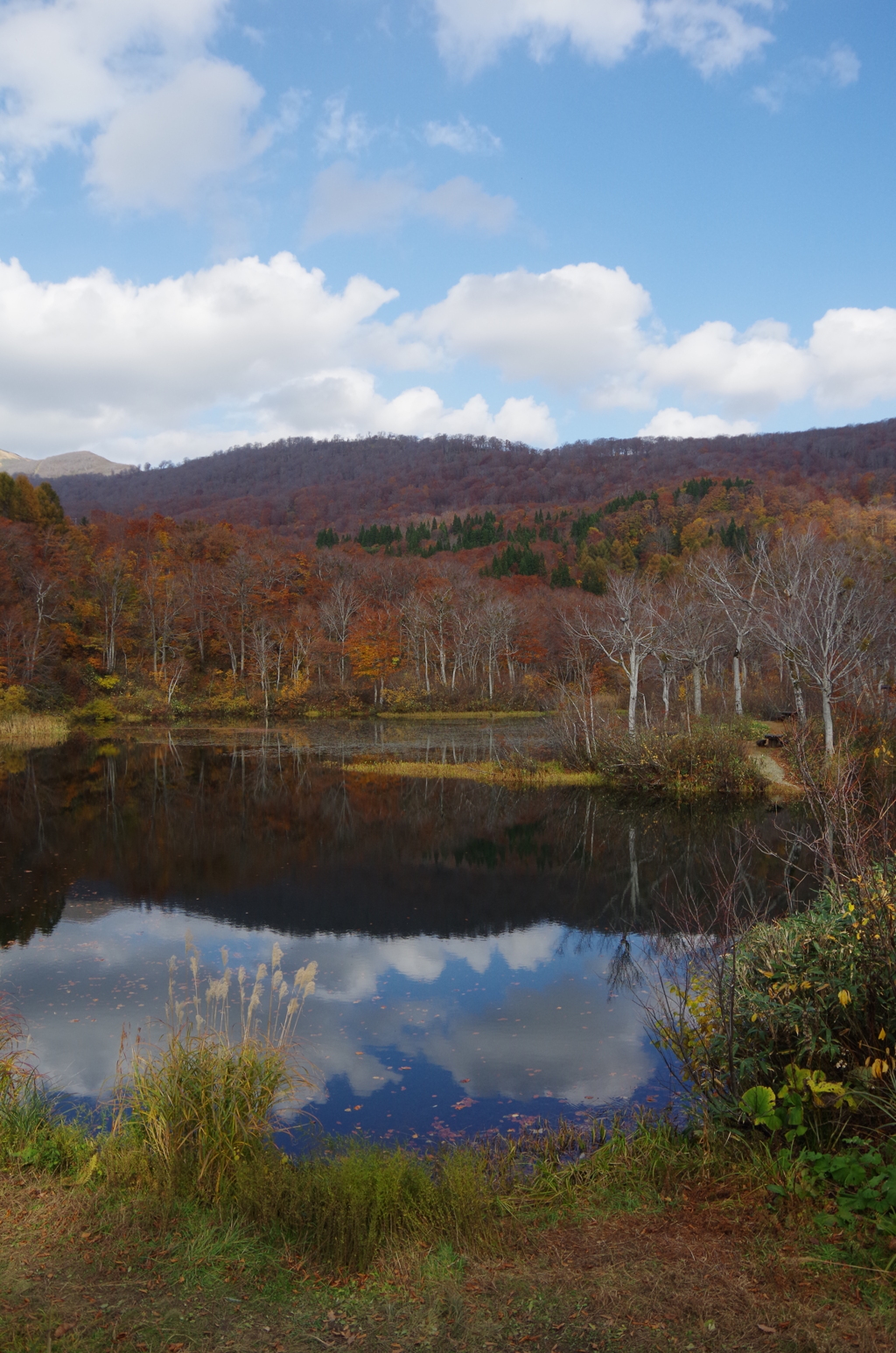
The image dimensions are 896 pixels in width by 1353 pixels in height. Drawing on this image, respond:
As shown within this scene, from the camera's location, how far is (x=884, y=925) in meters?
5.23

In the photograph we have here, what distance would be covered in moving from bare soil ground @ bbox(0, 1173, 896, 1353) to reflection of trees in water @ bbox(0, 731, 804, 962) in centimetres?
654

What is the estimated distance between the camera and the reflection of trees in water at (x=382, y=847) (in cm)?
1408

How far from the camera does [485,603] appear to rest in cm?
6412

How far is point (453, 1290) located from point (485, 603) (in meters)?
60.8

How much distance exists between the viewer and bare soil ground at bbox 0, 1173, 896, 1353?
11.6 ft

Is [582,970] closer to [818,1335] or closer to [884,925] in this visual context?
[884,925]

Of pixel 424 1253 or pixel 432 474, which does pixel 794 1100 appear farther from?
pixel 432 474

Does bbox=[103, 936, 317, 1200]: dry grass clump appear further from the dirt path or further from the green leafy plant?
the dirt path

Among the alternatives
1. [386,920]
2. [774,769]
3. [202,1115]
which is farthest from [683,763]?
[202,1115]

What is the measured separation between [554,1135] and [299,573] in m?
67.9

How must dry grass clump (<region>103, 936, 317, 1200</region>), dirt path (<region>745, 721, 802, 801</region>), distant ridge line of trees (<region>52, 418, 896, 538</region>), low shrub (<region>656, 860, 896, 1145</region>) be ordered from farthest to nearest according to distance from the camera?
distant ridge line of trees (<region>52, 418, 896, 538</region>) → dirt path (<region>745, 721, 802, 801</region>) → dry grass clump (<region>103, 936, 317, 1200</region>) → low shrub (<region>656, 860, 896, 1145</region>)

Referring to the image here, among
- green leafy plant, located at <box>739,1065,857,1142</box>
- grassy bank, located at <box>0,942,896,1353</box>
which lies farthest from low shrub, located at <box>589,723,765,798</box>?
green leafy plant, located at <box>739,1065,857,1142</box>

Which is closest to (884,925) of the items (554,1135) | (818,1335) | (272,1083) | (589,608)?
(818,1335)

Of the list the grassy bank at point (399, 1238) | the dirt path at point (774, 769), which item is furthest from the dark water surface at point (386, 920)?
the dirt path at point (774, 769)
